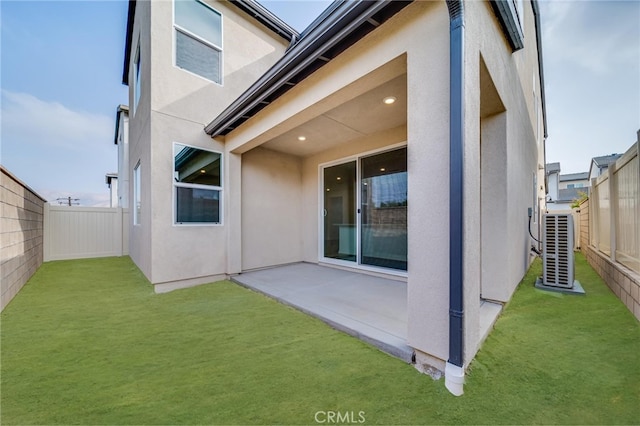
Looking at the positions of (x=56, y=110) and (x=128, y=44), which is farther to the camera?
(x=56, y=110)

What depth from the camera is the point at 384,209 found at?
4.71 m

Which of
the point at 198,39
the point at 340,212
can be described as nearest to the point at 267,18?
the point at 198,39

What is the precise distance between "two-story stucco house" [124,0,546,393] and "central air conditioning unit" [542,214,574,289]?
13.5 inches

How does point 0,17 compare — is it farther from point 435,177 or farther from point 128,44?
point 435,177

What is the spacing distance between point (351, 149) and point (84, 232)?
8068 millimetres

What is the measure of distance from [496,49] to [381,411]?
347cm

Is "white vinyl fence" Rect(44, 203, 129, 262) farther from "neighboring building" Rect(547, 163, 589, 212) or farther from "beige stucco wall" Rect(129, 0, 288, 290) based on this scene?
"neighboring building" Rect(547, 163, 589, 212)

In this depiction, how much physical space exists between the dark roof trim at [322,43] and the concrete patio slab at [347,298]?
2.77 m

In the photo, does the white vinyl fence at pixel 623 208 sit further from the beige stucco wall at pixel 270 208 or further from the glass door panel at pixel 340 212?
the beige stucco wall at pixel 270 208

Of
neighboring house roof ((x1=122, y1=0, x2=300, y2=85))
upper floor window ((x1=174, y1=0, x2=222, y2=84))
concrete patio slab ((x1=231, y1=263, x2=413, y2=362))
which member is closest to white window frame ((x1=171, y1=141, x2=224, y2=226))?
concrete patio slab ((x1=231, y1=263, x2=413, y2=362))

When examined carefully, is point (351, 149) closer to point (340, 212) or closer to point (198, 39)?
point (340, 212)

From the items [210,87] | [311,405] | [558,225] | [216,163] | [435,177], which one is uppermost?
[210,87]

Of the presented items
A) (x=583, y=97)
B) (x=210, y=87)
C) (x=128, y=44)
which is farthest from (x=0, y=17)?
(x=583, y=97)

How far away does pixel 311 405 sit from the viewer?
155 cm
